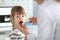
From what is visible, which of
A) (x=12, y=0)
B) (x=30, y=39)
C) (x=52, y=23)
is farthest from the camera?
(x=12, y=0)

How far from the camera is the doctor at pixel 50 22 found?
19.3 inches

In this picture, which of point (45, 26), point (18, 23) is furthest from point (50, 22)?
point (18, 23)

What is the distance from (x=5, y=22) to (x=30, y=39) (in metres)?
0.71

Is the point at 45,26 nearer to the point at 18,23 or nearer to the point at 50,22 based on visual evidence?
the point at 50,22

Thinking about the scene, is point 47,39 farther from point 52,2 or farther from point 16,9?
point 16,9

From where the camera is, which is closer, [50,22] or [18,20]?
[50,22]

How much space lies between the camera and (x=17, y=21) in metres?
1.14

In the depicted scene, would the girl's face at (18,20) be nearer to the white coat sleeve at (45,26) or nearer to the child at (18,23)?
the child at (18,23)

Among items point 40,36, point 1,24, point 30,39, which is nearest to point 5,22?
point 1,24

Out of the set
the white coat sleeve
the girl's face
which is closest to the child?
the girl's face

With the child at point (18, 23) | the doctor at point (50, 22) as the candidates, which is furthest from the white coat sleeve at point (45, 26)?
the child at point (18, 23)

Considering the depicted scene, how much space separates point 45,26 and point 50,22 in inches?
0.9

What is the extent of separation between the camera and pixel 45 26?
19.7 inches

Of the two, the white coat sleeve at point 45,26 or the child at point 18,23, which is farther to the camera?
the child at point 18,23
